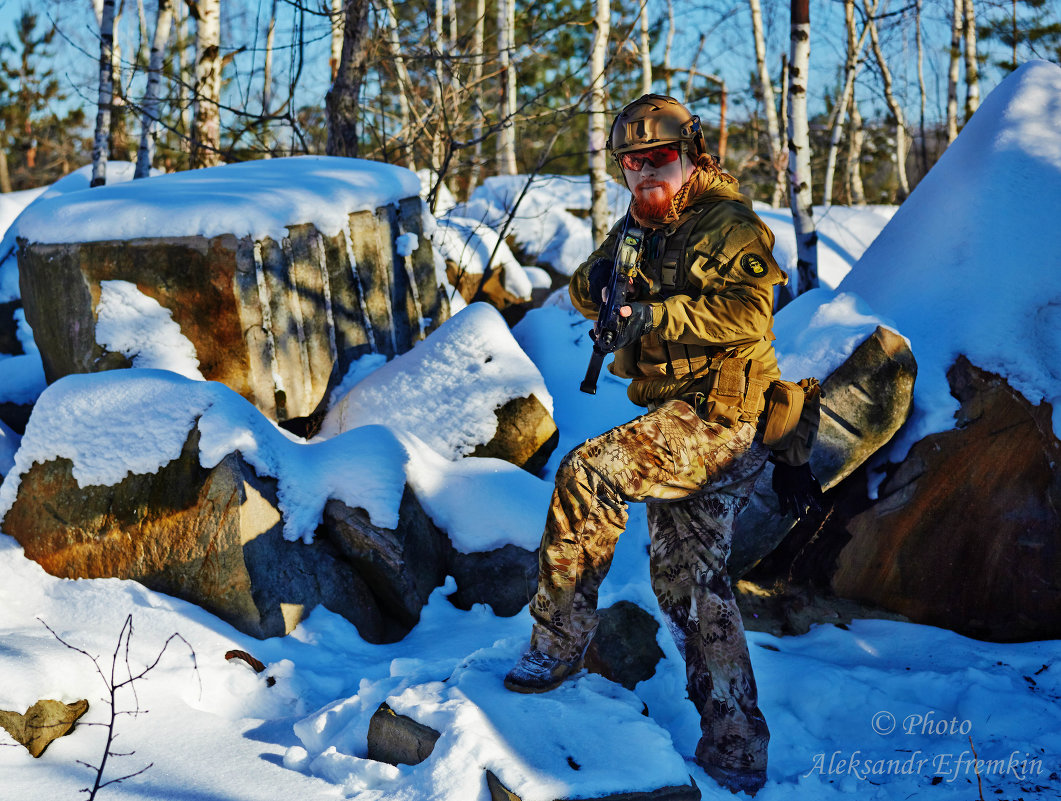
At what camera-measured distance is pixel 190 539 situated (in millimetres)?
3506

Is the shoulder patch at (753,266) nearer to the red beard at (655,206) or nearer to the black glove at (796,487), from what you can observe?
the red beard at (655,206)

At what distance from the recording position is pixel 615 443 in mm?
2432

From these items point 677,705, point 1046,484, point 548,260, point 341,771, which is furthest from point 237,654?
point 548,260

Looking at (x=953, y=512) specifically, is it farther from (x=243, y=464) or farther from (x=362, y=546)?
(x=243, y=464)

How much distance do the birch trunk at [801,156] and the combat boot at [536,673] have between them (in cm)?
476

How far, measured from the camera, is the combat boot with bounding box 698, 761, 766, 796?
2.54 metres

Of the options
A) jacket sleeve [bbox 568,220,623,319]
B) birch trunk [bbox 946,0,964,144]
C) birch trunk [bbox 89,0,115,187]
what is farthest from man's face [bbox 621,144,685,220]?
birch trunk [bbox 946,0,964,144]

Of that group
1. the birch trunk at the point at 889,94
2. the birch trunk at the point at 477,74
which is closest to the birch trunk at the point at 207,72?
the birch trunk at the point at 477,74

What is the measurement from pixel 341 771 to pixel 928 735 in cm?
196

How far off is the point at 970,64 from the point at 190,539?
1191 centimetres

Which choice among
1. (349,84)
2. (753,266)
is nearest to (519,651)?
(753,266)

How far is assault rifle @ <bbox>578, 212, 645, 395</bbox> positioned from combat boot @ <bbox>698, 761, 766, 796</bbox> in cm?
120

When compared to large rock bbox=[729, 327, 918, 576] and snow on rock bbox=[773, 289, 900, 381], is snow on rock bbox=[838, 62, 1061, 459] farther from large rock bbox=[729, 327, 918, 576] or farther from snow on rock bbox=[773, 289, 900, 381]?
snow on rock bbox=[773, 289, 900, 381]

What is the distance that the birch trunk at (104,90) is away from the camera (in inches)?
340
